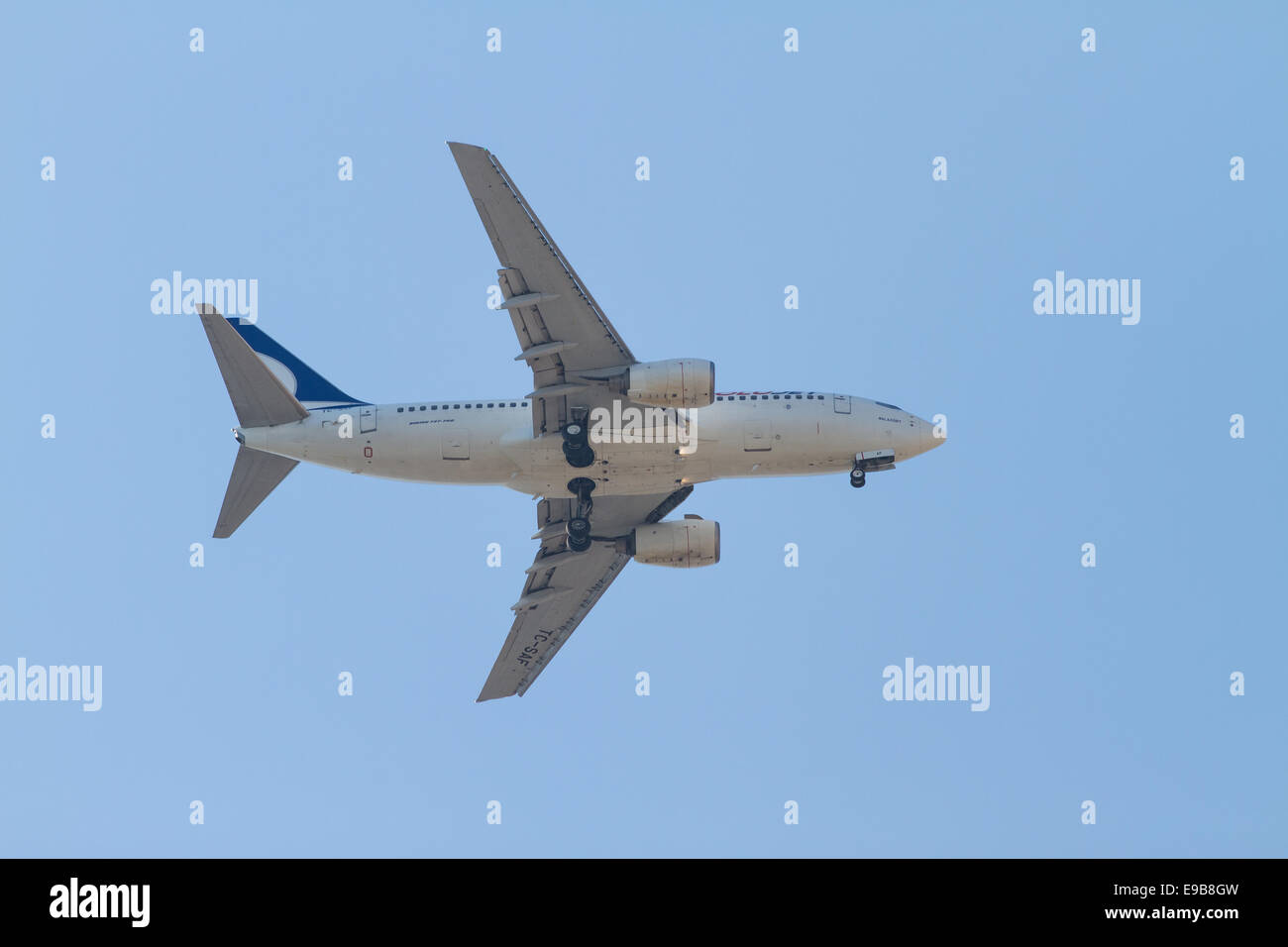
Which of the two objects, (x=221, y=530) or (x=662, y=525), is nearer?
(x=221, y=530)

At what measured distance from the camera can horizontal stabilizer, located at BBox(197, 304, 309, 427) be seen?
4850cm

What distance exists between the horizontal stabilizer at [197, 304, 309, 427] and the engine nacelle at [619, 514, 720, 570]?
13.9 m

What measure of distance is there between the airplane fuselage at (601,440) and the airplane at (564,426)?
0.05 metres

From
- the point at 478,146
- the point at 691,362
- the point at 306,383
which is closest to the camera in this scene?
the point at 478,146

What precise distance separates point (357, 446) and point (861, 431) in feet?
57.8

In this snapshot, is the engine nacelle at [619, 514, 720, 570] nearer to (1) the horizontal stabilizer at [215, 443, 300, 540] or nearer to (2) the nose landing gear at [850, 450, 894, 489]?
(2) the nose landing gear at [850, 450, 894, 489]

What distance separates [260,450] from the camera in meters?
50.5

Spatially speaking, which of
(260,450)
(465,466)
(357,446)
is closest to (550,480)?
(465,466)

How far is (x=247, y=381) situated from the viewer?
49.3 meters

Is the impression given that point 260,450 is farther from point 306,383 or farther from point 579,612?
point 579,612

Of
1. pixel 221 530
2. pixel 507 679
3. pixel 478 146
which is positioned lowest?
pixel 507 679

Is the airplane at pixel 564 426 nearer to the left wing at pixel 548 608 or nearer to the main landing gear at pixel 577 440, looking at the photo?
the main landing gear at pixel 577 440

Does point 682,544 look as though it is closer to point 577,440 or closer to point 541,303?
point 577,440

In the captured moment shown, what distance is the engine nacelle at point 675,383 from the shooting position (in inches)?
1869
